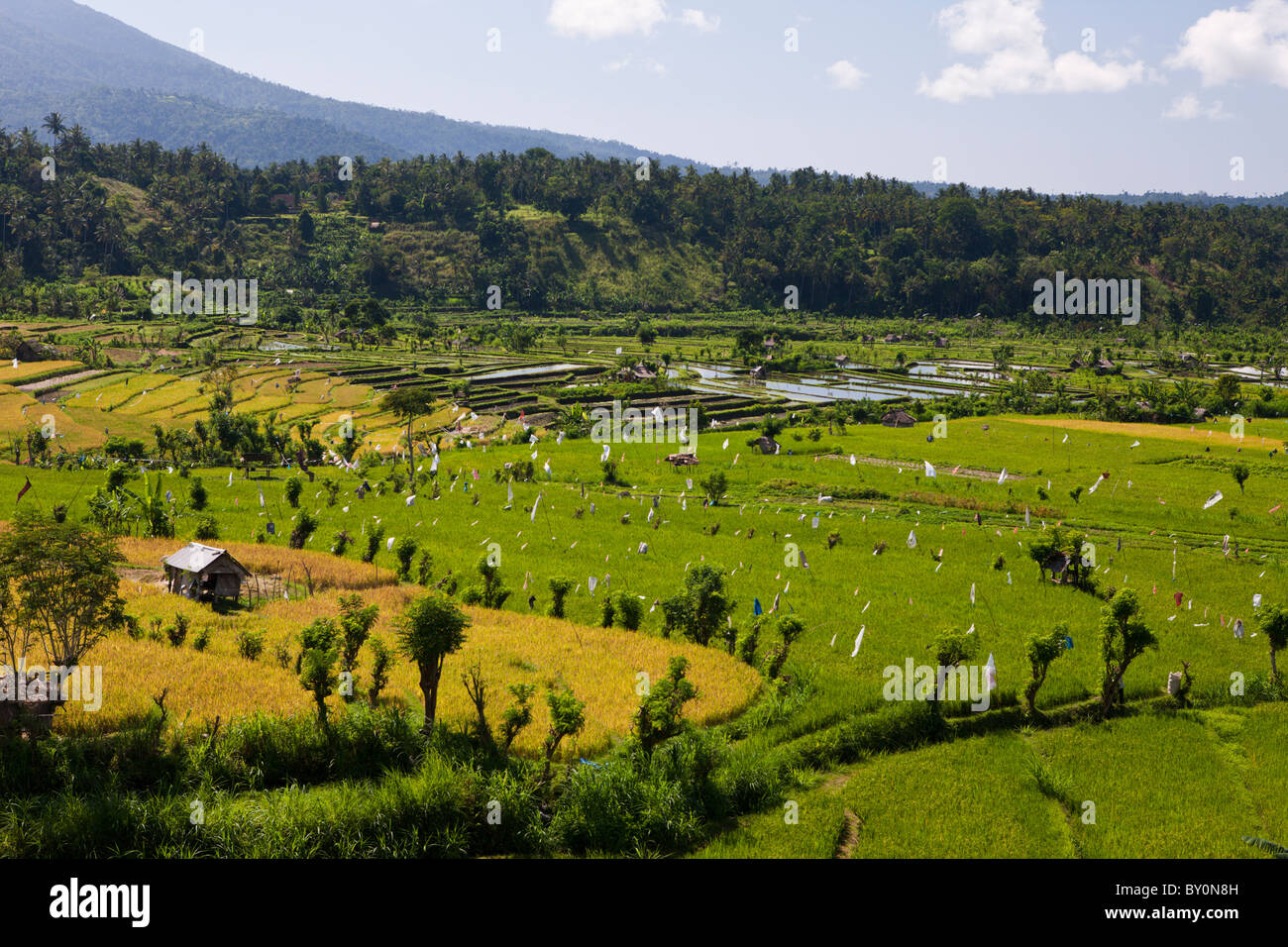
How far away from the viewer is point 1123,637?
17.7 m

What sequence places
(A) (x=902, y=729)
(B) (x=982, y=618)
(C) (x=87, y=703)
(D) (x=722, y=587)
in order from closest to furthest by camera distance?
(C) (x=87, y=703) < (A) (x=902, y=729) < (D) (x=722, y=587) < (B) (x=982, y=618)

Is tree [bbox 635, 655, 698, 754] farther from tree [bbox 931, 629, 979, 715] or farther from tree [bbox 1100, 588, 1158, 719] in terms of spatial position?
tree [bbox 1100, 588, 1158, 719]

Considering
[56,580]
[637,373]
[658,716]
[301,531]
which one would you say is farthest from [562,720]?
[637,373]

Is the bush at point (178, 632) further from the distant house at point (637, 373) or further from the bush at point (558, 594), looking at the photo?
the distant house at point (637, 373)

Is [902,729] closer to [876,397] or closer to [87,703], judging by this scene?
[87,703]

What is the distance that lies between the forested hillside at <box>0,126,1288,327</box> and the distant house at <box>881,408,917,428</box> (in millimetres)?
72921

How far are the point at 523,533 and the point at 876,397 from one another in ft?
166

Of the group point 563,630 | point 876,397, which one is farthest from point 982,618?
point 876,397

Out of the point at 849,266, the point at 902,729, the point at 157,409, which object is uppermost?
the point at 849,266

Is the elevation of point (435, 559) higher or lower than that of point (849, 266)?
lower

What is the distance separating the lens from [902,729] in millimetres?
16453

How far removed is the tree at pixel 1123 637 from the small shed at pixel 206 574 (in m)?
21.4

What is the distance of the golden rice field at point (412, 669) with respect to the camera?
15.0 metres

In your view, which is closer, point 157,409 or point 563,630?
point 563,630
